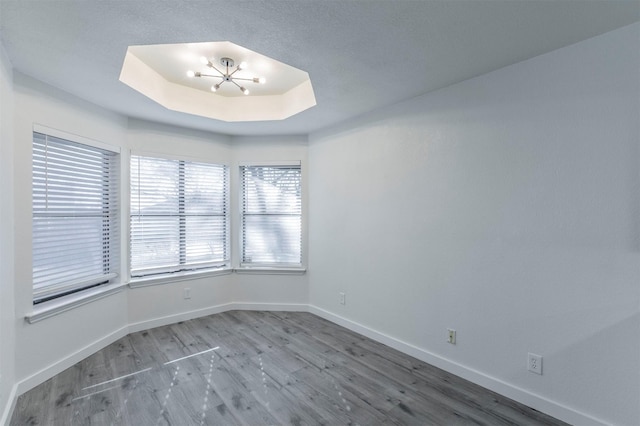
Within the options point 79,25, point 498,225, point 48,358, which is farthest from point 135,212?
point 498,225

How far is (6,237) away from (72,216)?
2.36 feet

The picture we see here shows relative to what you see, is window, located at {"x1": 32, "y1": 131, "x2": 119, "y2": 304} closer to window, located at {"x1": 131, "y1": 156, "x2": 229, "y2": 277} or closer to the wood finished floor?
window, located at {"x1": 131, "y1": 156, "x2": 229, "y2": 277}

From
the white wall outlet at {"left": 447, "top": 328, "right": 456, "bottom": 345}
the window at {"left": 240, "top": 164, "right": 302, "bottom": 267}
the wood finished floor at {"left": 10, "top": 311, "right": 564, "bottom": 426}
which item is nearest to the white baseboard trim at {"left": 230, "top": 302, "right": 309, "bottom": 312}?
the window at {"left": 240, "top": 164, "right": 302, "bottom": 267}

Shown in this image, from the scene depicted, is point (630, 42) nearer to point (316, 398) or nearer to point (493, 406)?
point (493, 406)

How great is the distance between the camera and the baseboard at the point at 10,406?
1.91 metres

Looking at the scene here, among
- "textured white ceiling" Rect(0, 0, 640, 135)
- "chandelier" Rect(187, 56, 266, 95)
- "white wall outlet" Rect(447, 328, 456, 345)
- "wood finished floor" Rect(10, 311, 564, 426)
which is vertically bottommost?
"wood finished floor" Rect(10, 311, 564, 426)

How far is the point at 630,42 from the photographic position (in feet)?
5.68

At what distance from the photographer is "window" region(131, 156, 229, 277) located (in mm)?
3455

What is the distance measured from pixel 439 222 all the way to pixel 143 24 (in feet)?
8.55

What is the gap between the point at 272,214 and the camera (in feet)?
13.6

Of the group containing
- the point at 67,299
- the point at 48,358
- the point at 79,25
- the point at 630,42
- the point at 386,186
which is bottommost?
the point at 48,358

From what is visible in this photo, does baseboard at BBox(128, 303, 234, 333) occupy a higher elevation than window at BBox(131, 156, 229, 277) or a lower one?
lower

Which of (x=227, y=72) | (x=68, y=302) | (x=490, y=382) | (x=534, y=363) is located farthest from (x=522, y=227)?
(x=68, y=302)

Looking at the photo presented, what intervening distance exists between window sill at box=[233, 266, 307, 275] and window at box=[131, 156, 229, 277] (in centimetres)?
27
